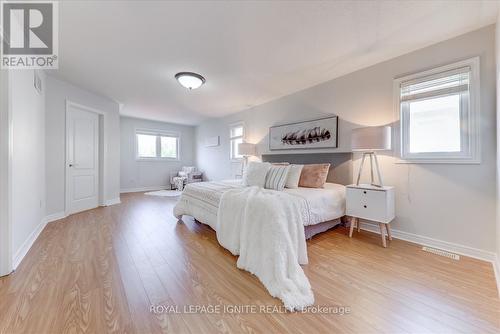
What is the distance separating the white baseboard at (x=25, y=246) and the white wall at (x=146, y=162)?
364cm

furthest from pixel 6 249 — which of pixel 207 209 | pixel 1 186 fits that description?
pixel 207 209

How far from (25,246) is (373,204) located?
3979 mm

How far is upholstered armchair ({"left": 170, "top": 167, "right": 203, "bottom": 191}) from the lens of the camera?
6.70 metres

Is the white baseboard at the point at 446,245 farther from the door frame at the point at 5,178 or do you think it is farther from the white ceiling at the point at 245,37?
the door frame at the point at 5,178

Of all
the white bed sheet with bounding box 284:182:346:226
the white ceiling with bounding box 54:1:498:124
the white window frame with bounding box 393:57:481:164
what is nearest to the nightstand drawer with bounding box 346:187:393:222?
the white bed sheet with bounding box 284:182:346:226

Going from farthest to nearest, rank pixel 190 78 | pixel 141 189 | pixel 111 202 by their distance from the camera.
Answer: pixel 141 189 < pixel 111 202 < pixel 190 78

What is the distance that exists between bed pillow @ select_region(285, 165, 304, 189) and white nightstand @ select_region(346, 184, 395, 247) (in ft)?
2.23

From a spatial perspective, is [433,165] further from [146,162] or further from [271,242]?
[146,162]

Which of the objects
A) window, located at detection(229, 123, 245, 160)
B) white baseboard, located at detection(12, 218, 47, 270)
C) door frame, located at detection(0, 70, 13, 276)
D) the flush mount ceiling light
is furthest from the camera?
window, located at detection(229, 123, 245, 160)

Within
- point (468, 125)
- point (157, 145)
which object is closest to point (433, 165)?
point (468, 125)

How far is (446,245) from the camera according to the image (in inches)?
88.0

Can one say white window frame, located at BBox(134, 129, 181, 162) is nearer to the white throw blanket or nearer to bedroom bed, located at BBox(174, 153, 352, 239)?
bedroom bed, located at BBox(174, 153, 352, 239)

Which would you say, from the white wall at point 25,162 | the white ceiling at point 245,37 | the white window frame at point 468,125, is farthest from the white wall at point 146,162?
the white window frame at point 468,125

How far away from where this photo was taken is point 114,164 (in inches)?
185
